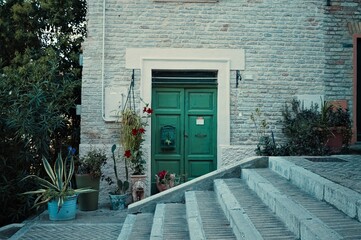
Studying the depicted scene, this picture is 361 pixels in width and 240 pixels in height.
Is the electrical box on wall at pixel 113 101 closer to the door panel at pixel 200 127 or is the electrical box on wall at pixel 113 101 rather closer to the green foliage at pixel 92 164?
the green foliage at pixel 92 164

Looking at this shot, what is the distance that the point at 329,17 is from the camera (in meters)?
8.69

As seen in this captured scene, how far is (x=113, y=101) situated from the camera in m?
8.37

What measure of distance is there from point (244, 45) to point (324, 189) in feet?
16.1

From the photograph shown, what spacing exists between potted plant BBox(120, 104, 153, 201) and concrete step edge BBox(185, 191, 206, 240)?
187 centimetres

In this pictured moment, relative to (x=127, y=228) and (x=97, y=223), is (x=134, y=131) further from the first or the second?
(x=127, y=228)

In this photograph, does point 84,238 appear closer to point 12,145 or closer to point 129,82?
point 12,145

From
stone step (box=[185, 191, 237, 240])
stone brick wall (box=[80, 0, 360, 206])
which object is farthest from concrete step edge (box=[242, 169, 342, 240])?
stone brick wall (box=[80, 0, 360, 206])

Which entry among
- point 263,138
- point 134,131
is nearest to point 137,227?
point 134,131

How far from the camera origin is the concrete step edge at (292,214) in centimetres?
312

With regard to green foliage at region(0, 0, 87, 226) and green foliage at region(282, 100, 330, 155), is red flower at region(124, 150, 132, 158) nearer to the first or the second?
green foliage at region(0, 0, 87, 226)

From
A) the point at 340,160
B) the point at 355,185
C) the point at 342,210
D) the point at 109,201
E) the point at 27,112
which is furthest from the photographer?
the point at 109,201

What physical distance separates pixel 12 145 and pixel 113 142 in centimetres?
187

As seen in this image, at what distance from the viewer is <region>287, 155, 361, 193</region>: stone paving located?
432 cm

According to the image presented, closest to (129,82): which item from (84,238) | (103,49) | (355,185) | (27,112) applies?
(103,49)
